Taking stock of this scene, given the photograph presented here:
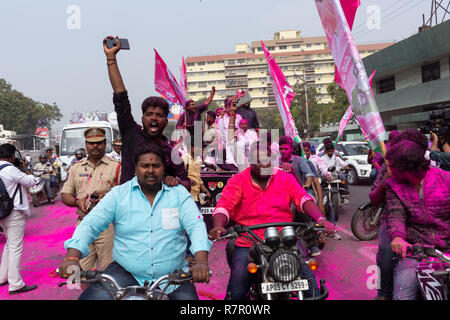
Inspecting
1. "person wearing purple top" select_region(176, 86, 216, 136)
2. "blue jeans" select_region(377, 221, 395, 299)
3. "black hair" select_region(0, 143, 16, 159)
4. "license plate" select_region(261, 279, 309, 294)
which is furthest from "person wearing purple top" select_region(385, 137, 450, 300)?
"black hair" select_region(0, 143, 16, 159)

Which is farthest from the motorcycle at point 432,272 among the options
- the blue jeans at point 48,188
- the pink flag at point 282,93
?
→ the blue jeans at point 48,188

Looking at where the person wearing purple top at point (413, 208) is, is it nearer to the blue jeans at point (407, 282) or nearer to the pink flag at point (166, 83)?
the blue jeans at point (407, 282)

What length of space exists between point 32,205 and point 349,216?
10564 mm

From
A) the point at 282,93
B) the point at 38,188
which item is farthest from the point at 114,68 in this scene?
the point at 38,188

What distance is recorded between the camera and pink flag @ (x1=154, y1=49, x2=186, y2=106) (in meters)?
7.27

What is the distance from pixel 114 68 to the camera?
3.01m

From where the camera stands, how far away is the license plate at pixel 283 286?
2.26 metres

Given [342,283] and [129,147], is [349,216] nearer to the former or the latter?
[342,283]

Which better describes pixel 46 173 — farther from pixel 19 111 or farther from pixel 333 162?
pixel 19 111

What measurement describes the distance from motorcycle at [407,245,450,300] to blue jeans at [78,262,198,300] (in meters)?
1.49

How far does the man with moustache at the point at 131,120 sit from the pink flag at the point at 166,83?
4237mm

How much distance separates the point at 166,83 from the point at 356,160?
9.52 meters

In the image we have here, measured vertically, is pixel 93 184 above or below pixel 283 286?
above
